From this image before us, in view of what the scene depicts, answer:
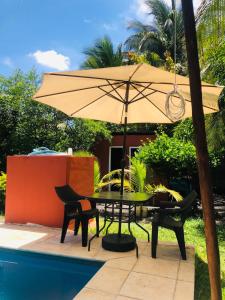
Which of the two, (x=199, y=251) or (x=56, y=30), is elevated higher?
(x=56, y=30)

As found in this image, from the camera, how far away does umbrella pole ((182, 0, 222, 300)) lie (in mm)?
2902

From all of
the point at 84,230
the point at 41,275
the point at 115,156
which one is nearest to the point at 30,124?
the point at 115,156

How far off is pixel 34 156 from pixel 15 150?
5598mm

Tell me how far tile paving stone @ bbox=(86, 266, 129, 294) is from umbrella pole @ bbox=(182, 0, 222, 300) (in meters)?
1.56

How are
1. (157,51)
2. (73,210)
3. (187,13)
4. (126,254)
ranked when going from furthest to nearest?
1. (157,51)
2. (73,210)
3. (126,254)
4. (187,13)

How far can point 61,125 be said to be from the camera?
13.6 m

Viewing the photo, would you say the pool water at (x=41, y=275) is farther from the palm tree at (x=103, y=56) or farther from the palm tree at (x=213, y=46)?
the palm tree at (x=103, y=56)

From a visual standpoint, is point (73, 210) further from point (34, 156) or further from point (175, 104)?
point (175, 104)

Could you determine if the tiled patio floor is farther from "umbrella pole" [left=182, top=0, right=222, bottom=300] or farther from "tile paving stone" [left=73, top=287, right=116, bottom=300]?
"umbrella pole" [left=182, top=0, right=222, bottom=300]

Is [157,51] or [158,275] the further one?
[157,51]

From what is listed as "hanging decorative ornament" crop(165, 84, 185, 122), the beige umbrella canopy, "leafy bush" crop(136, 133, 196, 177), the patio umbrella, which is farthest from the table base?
"leafy bush" crop(136, 133, 196, 177)

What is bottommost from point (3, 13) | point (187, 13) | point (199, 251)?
point (199, 251)

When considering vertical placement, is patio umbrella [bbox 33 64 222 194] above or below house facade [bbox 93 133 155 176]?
above

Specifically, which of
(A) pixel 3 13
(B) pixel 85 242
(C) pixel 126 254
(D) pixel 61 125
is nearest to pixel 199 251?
(C) pixel 126 254
